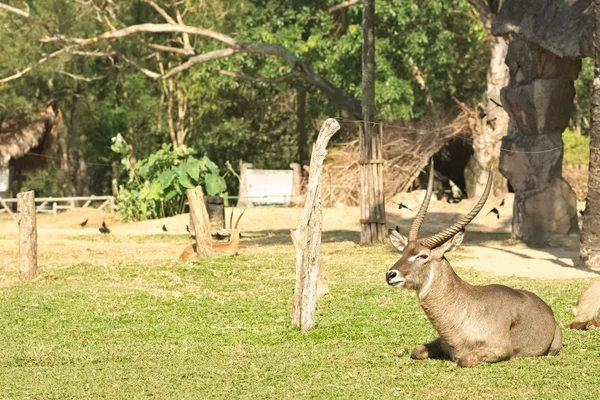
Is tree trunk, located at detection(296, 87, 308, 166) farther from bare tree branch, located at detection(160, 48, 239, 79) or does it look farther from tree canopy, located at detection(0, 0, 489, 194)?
bare tree branch, located at detection(160, 48, 239, 79)

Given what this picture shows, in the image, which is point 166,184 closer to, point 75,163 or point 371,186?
point 371,186

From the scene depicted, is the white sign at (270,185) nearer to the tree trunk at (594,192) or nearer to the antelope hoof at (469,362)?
the tree trunk at (594,192)

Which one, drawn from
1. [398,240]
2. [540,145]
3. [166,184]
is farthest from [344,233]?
[398,240]

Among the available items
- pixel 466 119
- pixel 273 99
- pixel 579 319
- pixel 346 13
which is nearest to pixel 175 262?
pixel 579 319

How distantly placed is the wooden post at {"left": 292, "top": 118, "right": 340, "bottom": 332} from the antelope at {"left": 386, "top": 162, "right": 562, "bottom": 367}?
2059mm

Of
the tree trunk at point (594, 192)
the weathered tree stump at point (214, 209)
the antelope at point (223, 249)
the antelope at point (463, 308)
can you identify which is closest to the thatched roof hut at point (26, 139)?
the weathered tree stump at point (214, 209)

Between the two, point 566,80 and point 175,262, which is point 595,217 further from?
point 175,262

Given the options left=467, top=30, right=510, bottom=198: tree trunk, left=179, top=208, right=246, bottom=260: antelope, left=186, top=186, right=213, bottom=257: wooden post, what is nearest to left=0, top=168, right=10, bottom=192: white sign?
left=467, top=30, right=510, bottom=198: tree trunk

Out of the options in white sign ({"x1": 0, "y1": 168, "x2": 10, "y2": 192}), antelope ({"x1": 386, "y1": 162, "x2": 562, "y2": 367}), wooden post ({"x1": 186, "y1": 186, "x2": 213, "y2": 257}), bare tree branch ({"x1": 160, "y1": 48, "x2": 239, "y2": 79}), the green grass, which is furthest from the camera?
white sign ({"x1": 0, "y1": 168, "x2": 10, "y2": 192})

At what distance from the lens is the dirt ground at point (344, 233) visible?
17.8 m

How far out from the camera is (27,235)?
51.2 ft

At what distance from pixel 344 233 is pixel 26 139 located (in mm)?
17203

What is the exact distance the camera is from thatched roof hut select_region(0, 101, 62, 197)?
121 feet

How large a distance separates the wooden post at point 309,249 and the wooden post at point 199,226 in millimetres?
7263
